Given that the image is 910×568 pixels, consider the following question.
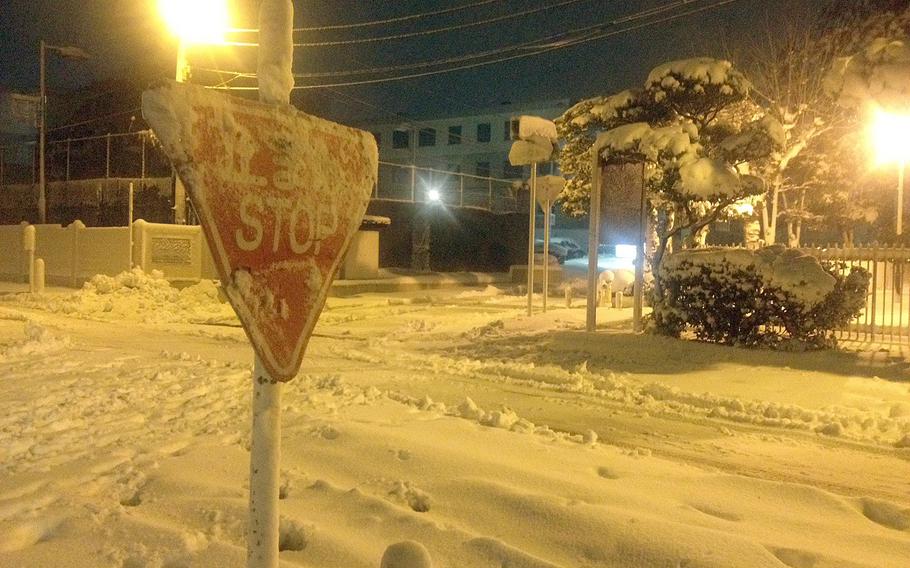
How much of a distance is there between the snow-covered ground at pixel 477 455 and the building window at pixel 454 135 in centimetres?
5403

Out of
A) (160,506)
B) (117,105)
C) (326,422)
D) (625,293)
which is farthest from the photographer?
(117,105)

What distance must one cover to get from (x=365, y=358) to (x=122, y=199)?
24.8 m

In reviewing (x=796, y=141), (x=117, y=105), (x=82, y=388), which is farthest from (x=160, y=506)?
(x=117, y=105)

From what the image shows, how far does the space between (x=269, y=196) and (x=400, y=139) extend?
65.4 m

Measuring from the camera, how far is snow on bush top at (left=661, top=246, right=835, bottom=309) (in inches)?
436

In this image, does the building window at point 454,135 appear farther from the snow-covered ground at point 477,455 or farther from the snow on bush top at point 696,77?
the snow-covered ground at point 477,455

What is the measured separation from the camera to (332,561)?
4066 millimetres

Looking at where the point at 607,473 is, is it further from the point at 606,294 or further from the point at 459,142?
the point at 459,142

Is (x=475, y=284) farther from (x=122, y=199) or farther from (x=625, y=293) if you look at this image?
(x=122, y=199)

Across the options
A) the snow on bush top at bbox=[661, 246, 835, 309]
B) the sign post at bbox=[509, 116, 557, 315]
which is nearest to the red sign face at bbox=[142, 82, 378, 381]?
the snow on bush top at bbox=[661, 246, 835, 309]

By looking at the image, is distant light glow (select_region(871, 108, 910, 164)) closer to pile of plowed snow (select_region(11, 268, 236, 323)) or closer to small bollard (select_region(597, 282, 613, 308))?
small bollard (select_region(597, 282, 613, 308))

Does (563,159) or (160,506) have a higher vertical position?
(563,159)

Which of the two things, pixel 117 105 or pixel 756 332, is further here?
pixel 117 105

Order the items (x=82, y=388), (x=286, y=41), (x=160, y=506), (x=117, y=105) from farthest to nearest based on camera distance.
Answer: (x=117, y=105)
(x=82, y=388)
(x=160, y=506)
(x=286, y=41)
